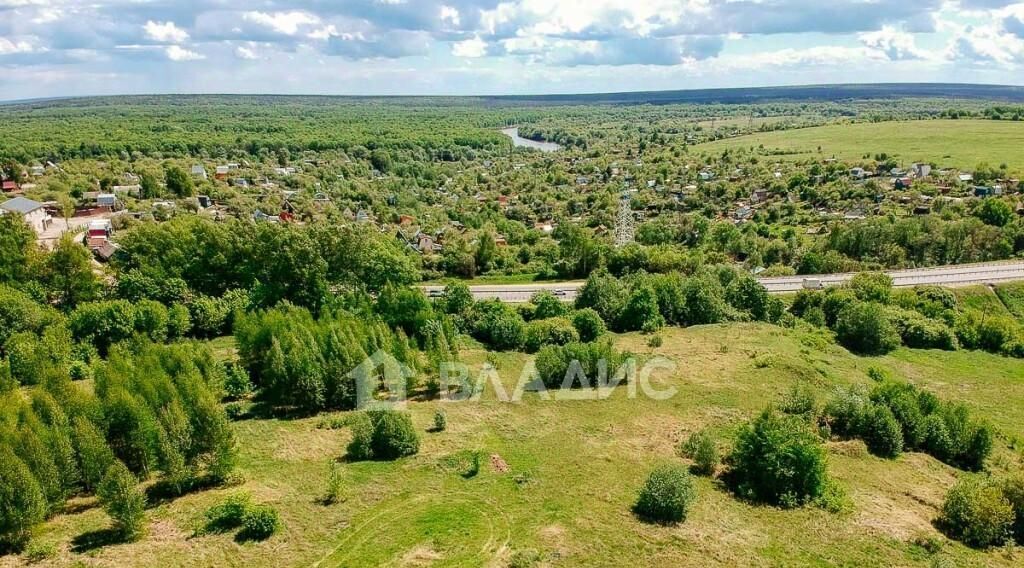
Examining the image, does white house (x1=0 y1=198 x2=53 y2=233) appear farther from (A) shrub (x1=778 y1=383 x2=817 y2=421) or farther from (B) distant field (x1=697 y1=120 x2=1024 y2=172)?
(B) distant field (x1=697 y1=120 x2=1024 y2=172)

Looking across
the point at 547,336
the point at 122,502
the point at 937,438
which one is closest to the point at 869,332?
the point at 937,438

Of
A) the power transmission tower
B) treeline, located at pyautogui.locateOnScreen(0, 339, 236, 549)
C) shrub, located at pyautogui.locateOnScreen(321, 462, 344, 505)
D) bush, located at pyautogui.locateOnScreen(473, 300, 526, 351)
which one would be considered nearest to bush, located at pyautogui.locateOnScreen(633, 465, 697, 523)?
shrub, located at pyautogui.locateOnScreen(321, 462, 344, 505)

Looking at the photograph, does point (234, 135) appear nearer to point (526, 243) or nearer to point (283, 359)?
point (526, 243)

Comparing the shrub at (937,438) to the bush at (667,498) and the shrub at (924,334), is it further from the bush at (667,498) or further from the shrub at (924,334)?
the shrub at (924,334)

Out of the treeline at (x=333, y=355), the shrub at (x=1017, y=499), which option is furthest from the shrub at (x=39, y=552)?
the shrub at (x=1017, y=499)

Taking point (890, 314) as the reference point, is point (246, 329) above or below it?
above

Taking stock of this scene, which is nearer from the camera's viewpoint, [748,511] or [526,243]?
[748,511]

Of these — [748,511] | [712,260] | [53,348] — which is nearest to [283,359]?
[53,348]
